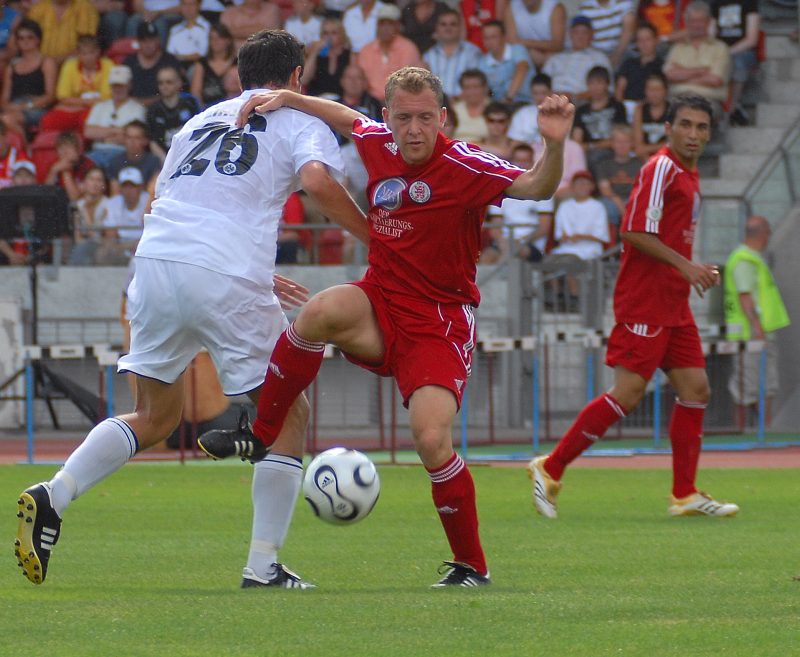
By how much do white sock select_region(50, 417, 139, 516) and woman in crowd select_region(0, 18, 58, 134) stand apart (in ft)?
49.1

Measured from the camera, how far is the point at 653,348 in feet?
32.7

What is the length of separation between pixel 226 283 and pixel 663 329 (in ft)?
13.0

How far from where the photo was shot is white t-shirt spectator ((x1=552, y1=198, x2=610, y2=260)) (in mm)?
18406

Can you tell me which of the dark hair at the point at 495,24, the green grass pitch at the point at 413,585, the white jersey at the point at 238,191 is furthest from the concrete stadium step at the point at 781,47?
the white jersey at the point at 238,191

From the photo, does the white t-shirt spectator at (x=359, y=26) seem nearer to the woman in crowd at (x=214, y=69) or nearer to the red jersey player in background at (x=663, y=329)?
the woman in crowd at (x=214, y=69)

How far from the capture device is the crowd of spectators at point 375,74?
19.4m

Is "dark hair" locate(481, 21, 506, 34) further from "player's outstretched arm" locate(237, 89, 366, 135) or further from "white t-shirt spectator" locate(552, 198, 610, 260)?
"player's outstretched arm" locate(237, 89, 366, 135)

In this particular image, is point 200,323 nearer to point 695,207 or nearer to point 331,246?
point 695,207

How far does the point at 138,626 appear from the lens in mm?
5562

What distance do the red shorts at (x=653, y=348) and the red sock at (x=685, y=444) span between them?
29cm

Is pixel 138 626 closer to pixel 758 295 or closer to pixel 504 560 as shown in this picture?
pixel 504 560

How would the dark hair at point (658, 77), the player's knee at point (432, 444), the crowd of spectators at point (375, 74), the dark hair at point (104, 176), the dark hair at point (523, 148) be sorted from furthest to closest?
the dark hair at point (658, 77) < the dark hair at point (104, 176) < the crowd of spectators at point (375, 74) < the dark hair at point (523, 148) < the player's knee at point (432, 444)

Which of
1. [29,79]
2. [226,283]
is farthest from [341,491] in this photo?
[29,79]

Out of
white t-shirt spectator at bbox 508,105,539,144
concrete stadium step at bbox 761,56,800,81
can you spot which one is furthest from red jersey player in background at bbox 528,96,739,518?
concrete stadium step at bbox 761,56,800,81
